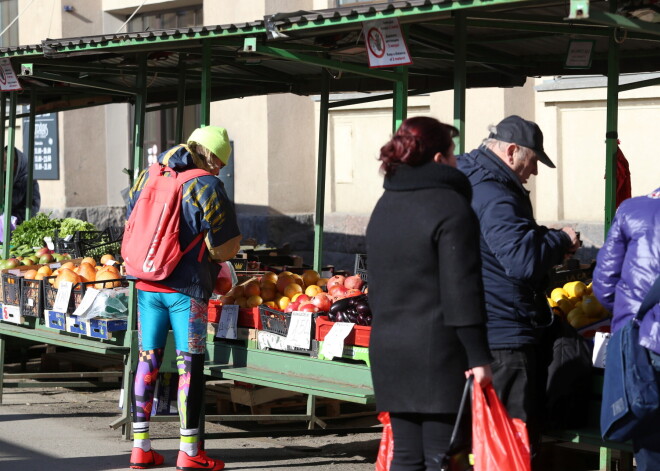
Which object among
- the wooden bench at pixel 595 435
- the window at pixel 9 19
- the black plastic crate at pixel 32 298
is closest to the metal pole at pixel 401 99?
the wooden bench at pixel 595 435

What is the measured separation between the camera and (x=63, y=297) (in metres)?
6.97

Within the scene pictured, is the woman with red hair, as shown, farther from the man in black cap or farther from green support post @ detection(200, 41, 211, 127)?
green support post @ detection(200, 41, 211, 127)

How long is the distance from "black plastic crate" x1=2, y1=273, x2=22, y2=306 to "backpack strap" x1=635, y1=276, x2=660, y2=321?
4694 millimetres

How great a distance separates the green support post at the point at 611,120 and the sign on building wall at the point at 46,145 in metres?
12.9

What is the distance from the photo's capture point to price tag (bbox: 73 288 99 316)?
6.75 meters

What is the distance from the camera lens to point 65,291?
22.8 ft

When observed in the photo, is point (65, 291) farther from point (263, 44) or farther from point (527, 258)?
point (527, 258)

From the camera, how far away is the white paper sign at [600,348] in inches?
182

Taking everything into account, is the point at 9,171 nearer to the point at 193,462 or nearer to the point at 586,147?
the point at 193,462

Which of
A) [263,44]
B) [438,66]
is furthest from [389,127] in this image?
[263,44]

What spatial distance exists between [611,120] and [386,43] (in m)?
1.51

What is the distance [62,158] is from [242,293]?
12.2 m

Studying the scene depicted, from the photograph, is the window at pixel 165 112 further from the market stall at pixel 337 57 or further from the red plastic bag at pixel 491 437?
the red plastic bag at pixel 491 437

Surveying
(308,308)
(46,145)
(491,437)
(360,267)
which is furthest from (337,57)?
(46,145)
